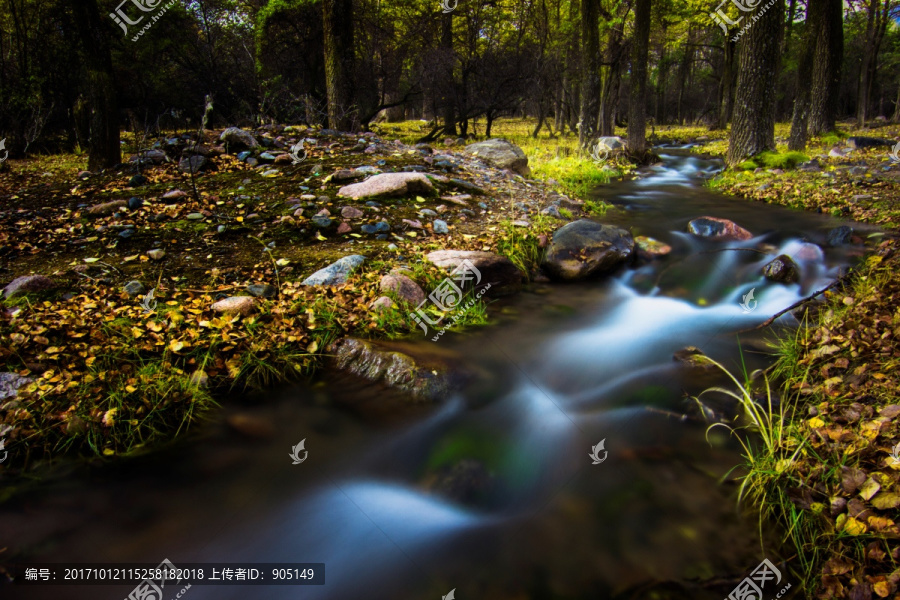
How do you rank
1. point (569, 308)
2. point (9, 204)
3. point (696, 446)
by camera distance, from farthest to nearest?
point (9, 204)
point (569, 308)
point (696, 446)

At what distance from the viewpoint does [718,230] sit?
259 inches

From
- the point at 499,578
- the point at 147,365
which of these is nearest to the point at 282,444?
the point at 147,365

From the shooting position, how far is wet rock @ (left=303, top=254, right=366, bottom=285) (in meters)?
4.55

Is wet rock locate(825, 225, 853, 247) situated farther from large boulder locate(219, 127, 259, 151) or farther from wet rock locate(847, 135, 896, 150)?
wet rock locate(847, 135, 896, 150)

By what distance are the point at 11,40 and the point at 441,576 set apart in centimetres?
1780

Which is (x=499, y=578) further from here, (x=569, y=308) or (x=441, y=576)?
(x=569, y=308)

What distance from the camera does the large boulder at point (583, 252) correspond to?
17.9 ft

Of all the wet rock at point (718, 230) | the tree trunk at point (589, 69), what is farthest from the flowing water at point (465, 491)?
the tree trunk at point (589, 69)

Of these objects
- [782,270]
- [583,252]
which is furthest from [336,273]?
[782,270]

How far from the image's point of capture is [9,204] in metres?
5.96
